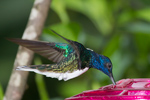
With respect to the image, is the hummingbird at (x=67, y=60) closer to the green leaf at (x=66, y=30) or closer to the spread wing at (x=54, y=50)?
the spread wing at (x=54, y=50)

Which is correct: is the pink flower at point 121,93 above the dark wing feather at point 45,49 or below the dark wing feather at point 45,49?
below

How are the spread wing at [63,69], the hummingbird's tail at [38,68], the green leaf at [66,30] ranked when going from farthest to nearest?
the green leaf at [66,30]
the spread wing at [63,69]
the hummingbird's tail at [38,68]

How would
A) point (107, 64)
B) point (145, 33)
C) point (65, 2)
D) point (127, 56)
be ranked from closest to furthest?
point (107, 64)
point (145, 33)
point (127, 56)
point (65, 2)

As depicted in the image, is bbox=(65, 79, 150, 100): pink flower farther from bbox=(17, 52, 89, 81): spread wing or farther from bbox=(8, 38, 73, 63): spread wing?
bbox=(8, 38, 73, 63): spread wing

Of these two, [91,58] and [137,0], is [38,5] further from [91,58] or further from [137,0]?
[137,0]

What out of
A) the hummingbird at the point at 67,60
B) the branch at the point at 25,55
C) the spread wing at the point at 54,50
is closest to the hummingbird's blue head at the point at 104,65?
the hummingbird at the point at 67,60

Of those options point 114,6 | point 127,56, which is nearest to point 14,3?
point 114,6

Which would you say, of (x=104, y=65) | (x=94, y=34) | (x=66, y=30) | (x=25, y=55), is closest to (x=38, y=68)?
(x=25, y=55)
